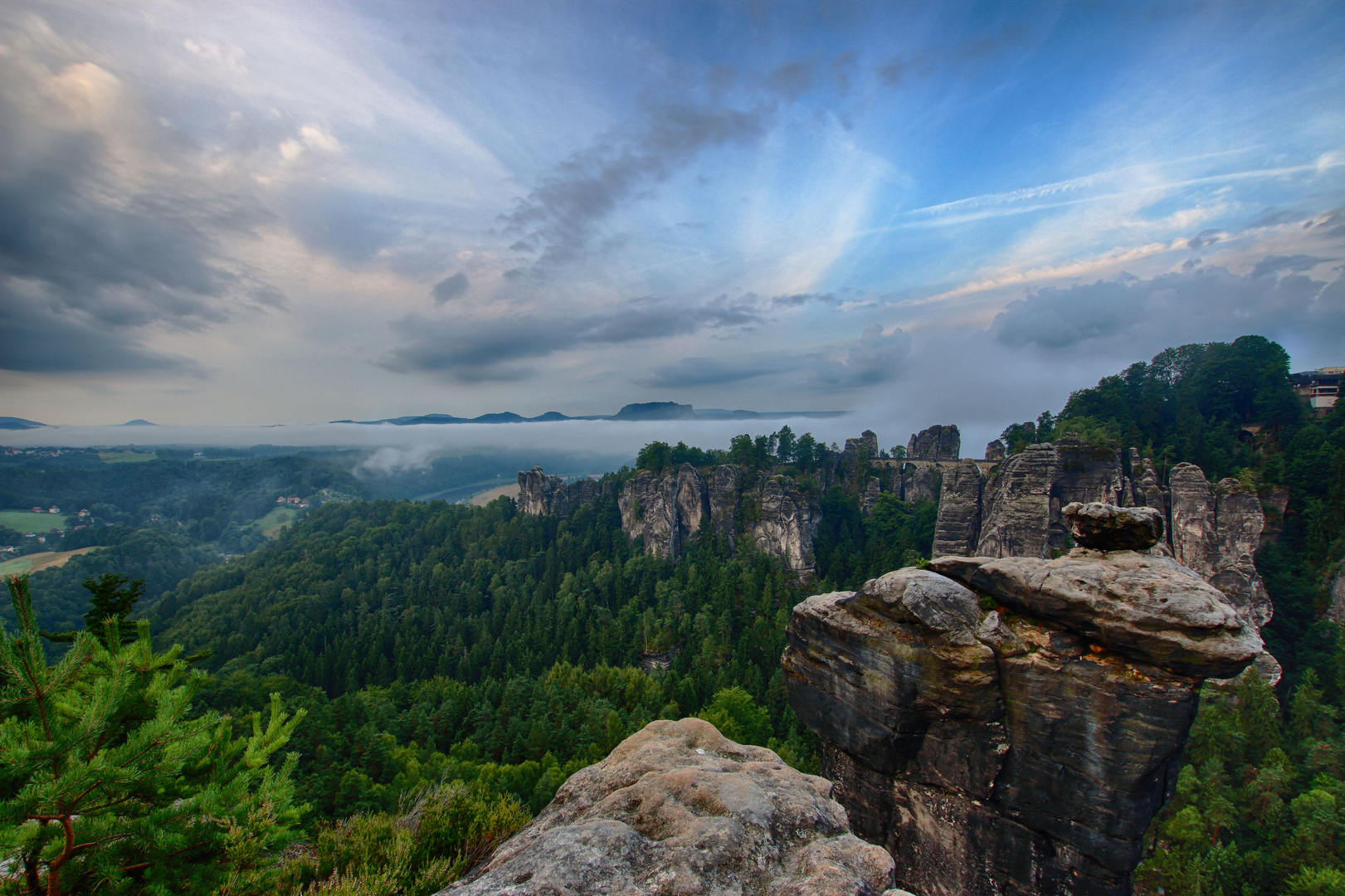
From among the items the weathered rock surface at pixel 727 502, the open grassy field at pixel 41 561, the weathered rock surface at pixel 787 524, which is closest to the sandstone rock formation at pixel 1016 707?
the weathered rock surface at pixel 787 524

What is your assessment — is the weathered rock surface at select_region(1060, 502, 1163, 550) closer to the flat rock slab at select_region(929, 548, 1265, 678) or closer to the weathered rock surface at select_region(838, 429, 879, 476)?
the flat rock slab at select_region(929, 548, 1265, 678)

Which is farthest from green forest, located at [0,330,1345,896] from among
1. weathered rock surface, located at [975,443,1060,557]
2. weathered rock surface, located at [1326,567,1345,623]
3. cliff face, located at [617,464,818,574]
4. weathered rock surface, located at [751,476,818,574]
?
weathered rock surface, located at [975,443,1060,557]

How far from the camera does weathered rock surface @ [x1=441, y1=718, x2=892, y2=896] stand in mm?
5797

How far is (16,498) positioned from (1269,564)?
324m

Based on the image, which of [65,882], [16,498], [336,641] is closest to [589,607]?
[336,641]

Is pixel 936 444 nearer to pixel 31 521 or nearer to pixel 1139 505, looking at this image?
pixel 1139 505

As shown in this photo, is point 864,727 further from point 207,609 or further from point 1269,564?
point 207,609

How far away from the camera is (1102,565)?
12.1 m

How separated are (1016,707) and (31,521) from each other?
10297 inches

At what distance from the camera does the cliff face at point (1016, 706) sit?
444 inches

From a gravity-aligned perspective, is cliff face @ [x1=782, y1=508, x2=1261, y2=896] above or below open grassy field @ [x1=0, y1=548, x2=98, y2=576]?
above

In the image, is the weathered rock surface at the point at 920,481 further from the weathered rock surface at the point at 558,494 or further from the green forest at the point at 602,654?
the weathered rock surface at the point at 558,494

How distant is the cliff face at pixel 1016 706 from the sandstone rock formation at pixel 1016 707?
0.04m

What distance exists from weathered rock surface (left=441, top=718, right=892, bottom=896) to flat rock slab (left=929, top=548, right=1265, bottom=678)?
325 inches
